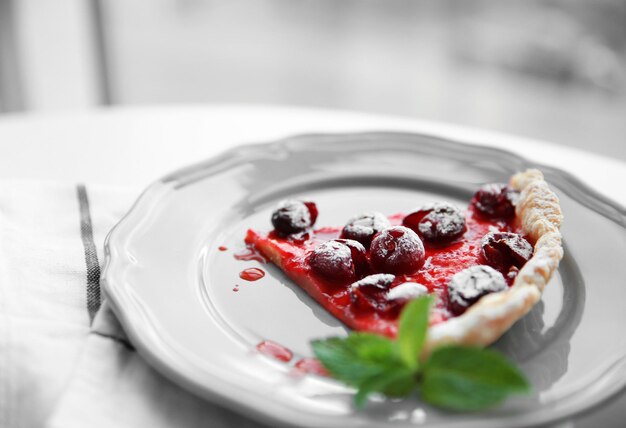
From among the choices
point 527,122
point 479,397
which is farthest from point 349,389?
point 527,122

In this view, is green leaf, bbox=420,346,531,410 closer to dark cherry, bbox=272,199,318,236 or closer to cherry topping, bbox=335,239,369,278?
cherry topping, bbox=335,239,369,278

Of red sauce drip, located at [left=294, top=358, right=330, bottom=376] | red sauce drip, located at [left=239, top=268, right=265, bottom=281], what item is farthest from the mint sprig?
red sauce drip, located at [left=239, top=268, right=265, bottom=281]

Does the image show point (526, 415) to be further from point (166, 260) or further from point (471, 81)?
point (471, 81)

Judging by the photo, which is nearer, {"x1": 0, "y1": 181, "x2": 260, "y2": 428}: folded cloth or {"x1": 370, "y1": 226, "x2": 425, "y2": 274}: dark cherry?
{"x1": 0, "y1": 181, "x2": 260, "y2": 428}: folded cloth

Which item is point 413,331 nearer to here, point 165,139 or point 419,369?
point 419,369

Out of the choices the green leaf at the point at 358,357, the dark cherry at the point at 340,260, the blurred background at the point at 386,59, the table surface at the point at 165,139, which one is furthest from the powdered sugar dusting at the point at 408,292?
the blurred background at the point at 386,59

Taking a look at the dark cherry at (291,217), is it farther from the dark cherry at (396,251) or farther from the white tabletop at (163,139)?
the white tabletop at (163,139)
